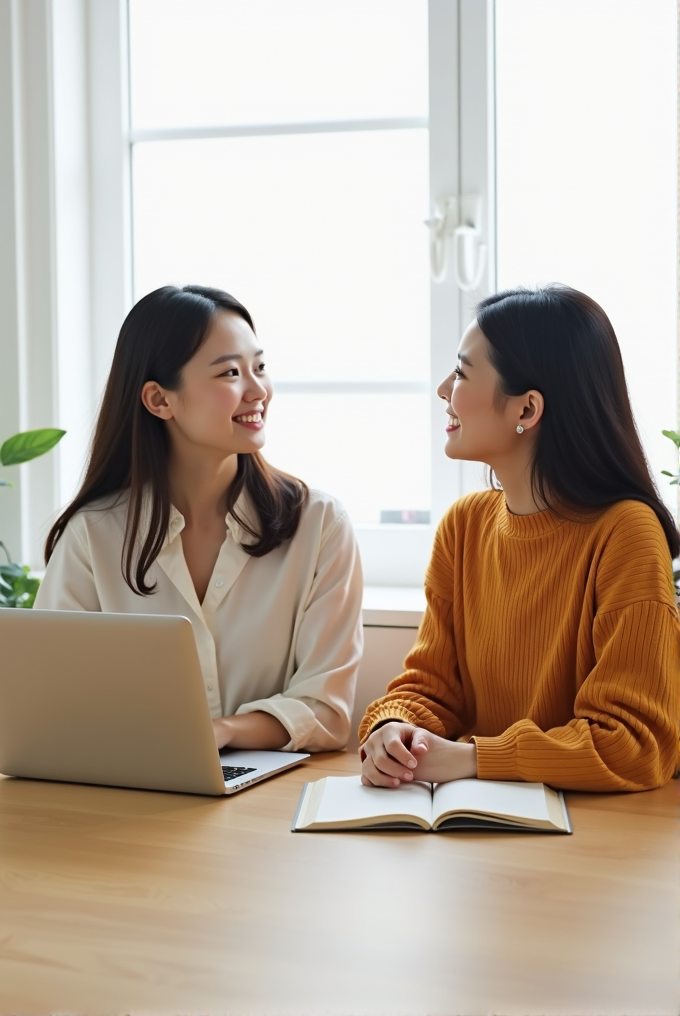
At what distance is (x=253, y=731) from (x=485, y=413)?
0.59 m

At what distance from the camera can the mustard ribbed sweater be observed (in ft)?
4.31

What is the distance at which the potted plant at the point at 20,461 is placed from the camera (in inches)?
87.9

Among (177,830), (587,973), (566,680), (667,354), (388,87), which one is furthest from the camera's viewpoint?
(388,87)

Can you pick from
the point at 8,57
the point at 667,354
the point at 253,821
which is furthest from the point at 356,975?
the point at 8,57

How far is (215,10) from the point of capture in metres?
2.54

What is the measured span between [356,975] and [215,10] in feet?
7.61

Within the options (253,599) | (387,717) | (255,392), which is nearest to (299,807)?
(387,717)

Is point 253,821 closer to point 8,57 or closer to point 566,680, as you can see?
point 566,680

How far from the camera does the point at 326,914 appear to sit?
3.22 ft

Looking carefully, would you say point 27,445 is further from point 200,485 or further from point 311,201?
point 311,201

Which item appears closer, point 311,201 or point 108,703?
point 108,703

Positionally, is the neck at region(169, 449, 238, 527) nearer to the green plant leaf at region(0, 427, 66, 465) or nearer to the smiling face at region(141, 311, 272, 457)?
the smiling face at region(141, 311, 272, 457)

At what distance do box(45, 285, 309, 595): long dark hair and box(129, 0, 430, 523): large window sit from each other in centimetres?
64

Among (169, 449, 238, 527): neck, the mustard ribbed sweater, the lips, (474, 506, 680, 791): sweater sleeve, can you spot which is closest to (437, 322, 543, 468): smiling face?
the mustard ribbed sweater
